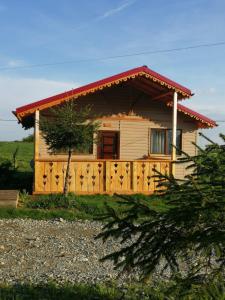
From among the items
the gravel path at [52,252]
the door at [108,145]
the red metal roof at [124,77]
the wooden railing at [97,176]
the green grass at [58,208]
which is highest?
the red metal roof at [124,77]

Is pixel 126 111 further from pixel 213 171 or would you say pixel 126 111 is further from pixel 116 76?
pixel 213 171

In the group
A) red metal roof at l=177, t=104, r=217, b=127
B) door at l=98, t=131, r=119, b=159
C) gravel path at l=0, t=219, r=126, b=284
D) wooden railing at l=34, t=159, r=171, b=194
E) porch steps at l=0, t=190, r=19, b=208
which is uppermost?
red metal roof at l=177, t=104, r=217, b=127

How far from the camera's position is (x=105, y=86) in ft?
57.3

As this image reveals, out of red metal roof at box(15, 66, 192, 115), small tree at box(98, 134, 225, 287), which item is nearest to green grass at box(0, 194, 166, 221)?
red metal roof at box(15, 66, 192, 115)

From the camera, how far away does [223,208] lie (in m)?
4.16

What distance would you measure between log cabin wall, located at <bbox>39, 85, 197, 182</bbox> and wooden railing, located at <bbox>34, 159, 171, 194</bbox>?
2707 mm

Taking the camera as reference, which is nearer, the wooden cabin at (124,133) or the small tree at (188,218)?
the small tree at (188,218)

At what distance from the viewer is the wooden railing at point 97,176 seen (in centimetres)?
1639

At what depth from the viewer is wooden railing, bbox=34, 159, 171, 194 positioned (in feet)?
53.8

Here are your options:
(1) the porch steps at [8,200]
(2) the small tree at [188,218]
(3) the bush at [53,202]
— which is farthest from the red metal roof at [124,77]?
(2) the small tree at [188,218]

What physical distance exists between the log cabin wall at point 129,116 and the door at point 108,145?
0.65 ft

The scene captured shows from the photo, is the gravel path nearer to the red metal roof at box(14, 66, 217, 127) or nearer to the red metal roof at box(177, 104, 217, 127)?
the red metal roof at box(14, 66, 217, 127)

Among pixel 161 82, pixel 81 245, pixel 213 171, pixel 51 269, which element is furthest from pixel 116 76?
pixel 213 171

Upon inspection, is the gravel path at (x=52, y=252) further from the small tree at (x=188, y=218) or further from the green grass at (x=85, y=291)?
the small tree at (x=188, y=218)
